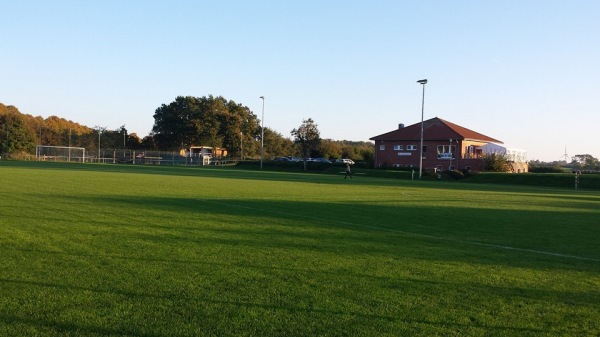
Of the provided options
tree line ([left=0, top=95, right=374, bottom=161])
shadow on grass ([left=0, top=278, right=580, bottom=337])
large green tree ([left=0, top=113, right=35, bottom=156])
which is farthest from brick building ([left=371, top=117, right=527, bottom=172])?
large green tree ([left=0, top=113, right=35, bottom=156])

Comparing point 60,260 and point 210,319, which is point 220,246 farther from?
point 210,319

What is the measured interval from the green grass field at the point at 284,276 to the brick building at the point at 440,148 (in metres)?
Answer: 58.1

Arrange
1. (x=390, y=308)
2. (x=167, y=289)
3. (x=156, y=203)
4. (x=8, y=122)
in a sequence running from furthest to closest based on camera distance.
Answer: (x=8, y=122) < (x=156, y=203) < (x=167, y=289) < (x=390, y=308)

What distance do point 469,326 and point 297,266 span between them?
10.1 ft

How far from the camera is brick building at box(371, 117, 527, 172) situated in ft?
228

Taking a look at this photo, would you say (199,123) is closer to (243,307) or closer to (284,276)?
(284,276)

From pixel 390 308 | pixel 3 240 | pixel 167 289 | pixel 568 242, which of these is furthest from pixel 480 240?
pixel 3 240

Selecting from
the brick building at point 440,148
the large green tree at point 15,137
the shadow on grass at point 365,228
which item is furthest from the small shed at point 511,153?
the large green tree at point 15,137

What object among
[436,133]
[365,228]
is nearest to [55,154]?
[436,133]

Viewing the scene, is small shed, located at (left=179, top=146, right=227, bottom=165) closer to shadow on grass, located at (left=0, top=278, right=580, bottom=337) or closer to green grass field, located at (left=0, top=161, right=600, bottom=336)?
green grass field, located at (left=0, top=161, right=600, bottom=336)

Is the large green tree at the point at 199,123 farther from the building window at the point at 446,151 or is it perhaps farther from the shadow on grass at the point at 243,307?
the shadow on grass at the point at 243,307

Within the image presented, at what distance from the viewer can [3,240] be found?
9.00m

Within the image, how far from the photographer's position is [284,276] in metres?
7.10

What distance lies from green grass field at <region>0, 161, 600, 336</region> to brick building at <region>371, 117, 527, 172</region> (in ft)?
191
